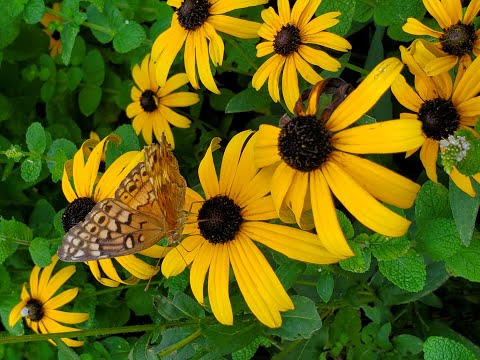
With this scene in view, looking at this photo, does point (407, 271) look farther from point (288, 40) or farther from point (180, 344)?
point (288, 40)

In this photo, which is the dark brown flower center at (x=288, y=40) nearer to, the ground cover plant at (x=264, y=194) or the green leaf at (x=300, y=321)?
the ground cover plant at (x=264, y=194)

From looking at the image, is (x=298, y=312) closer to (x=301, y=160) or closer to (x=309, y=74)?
(x=301, y=160)

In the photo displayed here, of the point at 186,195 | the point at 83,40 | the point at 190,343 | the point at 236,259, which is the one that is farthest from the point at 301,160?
the point at 83,40

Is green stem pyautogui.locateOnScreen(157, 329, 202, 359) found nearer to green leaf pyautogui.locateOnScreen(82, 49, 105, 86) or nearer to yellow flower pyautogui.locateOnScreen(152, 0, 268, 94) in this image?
yellow flower pyautogui.locateOnScreen(152, 0, 268, 94)

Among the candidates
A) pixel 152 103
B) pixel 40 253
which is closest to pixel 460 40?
pixel 152 103

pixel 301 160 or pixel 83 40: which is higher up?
pixel 83 40

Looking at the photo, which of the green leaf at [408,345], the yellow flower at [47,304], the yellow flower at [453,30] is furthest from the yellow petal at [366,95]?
the yellow flower at [47,304]
